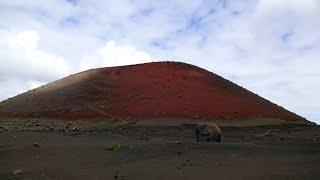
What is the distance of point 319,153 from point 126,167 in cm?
478

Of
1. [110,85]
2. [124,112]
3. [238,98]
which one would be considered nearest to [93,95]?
[110,85]

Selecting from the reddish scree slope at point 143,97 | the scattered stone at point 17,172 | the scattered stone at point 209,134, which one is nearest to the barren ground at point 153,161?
the scattered stone at point 17,172

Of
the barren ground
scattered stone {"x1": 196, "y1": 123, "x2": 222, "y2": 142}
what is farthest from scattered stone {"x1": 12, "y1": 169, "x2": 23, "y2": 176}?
scattered stone {"x1": 196, "y1": 123, "x2": 222, "y2": 142}

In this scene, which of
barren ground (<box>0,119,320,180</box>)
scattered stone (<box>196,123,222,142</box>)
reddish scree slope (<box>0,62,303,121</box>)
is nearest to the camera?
barren ground (<box>0,119,320,180</box>)

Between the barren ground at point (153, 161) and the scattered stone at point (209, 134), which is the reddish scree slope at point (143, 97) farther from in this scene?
the barren ground at point (153, 161)

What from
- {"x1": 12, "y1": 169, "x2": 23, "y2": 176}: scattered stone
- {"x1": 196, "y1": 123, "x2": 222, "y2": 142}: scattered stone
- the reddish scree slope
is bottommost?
Answer: {"x1": 12, "y1": 169, "x2": 23, "y2": 176}: scattered stone

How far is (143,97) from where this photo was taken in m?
32.8

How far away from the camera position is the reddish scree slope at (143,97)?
30.6 m

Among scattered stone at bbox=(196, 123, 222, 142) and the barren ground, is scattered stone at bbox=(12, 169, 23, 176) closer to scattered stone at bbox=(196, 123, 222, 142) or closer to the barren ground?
the barren ground

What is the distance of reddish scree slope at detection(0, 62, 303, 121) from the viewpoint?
100 feet

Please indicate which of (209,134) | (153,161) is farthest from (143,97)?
(153,161)

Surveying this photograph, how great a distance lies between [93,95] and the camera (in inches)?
1328

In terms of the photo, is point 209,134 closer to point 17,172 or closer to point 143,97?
point 17,172

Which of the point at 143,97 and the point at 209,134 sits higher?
the point at 143,97
